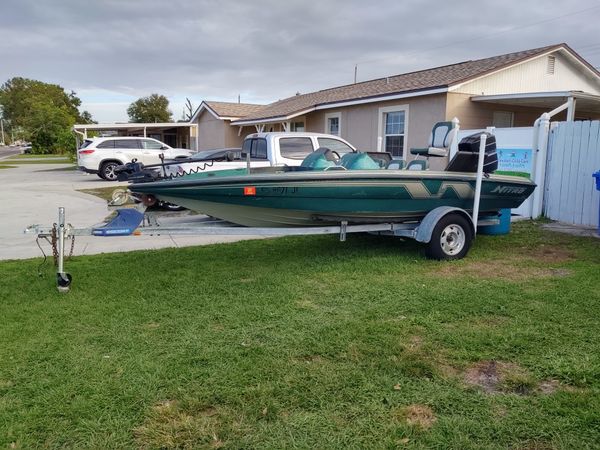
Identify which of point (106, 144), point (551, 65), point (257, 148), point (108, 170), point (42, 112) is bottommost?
point (108, 170)

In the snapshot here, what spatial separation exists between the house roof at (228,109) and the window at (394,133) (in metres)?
12.0

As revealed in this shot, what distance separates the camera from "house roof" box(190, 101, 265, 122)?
82.3ft

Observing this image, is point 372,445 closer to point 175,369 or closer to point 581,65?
point 175,369

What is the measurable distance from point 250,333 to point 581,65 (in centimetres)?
1531

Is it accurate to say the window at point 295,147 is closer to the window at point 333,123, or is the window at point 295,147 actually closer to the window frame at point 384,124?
the window frame at point 384,124

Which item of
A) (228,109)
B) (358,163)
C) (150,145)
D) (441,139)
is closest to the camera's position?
(358,163)

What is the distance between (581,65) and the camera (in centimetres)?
1512

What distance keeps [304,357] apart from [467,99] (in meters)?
10.9

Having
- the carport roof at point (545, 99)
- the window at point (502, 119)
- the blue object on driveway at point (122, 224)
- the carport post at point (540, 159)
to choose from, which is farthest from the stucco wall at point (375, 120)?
the blue object on driveway at point (122, 224)

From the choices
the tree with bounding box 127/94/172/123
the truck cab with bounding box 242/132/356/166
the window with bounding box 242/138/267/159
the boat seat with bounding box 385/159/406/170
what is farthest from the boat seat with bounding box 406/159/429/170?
the tree with bounding box 127/94/172/123

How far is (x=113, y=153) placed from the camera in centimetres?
2017

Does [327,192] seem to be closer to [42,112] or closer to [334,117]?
[334,117]

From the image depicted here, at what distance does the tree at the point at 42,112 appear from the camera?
60719mm

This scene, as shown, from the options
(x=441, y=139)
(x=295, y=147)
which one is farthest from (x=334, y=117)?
(x=441, y=139)
